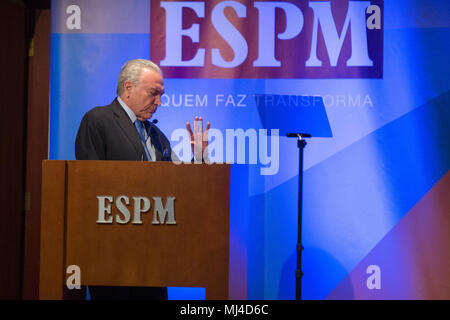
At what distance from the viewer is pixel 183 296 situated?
3.29 m

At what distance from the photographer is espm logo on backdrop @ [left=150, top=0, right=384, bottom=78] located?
3.28 metres

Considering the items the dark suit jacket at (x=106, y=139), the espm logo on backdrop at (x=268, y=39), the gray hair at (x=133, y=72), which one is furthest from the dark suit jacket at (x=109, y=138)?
the espm logo on backdrop at (x=268, y=39)

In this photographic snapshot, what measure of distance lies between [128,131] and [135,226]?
2.76 ft

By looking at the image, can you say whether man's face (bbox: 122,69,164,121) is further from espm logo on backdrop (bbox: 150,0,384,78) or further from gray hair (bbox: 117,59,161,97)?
espm logo on backdrop (bbox: 150,0,384,78)

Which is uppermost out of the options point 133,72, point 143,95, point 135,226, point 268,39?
point 268,39

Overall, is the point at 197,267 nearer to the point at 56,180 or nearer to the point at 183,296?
the point at 56,180

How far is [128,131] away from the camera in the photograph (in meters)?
2.44

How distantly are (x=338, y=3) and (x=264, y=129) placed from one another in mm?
1114

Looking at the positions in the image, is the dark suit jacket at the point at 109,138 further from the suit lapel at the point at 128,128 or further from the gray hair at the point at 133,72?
the gray hair at the point at 133,72

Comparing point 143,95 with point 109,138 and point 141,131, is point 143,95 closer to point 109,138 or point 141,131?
point 141,131

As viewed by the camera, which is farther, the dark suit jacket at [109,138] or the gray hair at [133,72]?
the gray hair at [133,72]

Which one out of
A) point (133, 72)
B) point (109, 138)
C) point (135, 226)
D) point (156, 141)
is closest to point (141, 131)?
point (156, 141)

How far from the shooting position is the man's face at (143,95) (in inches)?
101
